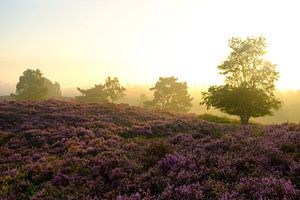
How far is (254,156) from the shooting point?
41.5 ft

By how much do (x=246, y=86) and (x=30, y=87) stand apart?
6881cm

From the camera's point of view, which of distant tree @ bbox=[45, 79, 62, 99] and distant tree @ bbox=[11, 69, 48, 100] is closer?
distant tree @ bbox=[11, 69, 48, 100]

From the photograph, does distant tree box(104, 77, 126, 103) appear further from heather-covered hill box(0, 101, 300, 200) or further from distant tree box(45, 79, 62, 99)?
heather-covered hill box(0, 101, 300, 200)

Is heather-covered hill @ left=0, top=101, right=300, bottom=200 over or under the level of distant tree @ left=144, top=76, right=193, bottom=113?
under

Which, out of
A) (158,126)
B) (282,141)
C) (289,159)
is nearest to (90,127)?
(158,126)

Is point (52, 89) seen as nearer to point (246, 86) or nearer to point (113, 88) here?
point (113, 88)

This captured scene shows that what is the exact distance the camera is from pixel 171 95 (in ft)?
301

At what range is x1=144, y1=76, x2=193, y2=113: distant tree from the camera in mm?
90062

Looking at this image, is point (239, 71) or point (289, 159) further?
point (239, 71)

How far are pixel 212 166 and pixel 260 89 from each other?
94.3ft

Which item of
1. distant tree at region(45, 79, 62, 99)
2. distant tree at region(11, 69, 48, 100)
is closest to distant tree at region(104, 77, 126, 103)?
distant tree at region(11, 69, 48, 100)

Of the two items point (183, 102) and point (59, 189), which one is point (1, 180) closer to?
point (59, 189)

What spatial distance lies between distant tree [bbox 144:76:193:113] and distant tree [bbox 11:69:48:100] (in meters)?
28.2

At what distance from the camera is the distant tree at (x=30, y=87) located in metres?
93.3
